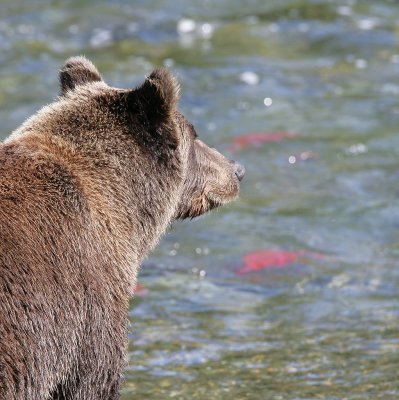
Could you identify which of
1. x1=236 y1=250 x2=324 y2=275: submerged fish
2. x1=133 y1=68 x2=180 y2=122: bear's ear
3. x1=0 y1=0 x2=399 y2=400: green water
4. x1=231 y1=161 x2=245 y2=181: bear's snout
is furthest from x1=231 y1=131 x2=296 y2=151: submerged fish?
x1=133 y1=68 x2=180 y2=122: bear's ear

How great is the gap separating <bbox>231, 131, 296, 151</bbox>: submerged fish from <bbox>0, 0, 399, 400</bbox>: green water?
0.31ft

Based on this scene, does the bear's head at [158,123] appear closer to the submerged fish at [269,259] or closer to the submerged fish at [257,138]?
the submerged fish at [269,259]

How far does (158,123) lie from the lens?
576 centimetres

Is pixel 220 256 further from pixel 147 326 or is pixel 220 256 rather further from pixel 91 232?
pixel 91 232

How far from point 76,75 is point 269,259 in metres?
→ 4.08

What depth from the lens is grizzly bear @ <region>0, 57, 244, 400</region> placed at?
16.1 ft

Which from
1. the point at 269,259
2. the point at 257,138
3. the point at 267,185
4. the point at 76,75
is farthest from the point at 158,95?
the point at 257,138

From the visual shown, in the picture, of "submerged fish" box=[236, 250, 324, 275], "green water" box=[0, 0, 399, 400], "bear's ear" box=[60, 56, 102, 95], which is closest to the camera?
"bear's ear" box=[60, 56, 102, 95]

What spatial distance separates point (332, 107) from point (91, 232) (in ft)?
28.8

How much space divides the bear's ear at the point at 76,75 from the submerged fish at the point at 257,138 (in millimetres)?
6188

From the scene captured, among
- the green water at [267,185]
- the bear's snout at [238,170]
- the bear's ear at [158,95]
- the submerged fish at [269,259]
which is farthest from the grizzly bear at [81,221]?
the submerged fish at [269,259]

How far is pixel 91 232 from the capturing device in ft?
17.3

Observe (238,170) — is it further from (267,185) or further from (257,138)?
(257,138)

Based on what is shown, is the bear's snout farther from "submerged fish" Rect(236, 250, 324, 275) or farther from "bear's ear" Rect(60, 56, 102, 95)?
"submerged fish" Rect(236, 250, 324, 275)
